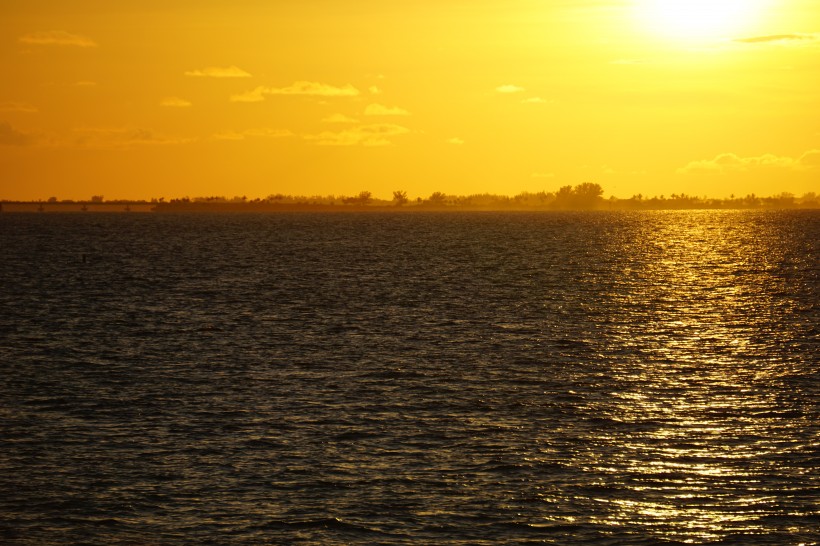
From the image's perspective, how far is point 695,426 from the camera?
1866 inches

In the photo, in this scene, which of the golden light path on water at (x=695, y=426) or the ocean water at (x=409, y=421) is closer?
the ocean water at (x=409, y=421)

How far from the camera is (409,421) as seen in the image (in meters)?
48.2

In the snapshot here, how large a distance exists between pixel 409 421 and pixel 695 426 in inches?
526

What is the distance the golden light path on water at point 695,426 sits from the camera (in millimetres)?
35844

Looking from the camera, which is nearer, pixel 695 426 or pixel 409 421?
pixel 695 426

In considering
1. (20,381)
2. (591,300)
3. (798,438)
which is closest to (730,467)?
(798,438)

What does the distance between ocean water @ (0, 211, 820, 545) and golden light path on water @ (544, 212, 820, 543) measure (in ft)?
0.56

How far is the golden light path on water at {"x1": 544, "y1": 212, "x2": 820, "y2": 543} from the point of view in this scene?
35844 mm

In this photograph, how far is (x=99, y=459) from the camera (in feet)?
137

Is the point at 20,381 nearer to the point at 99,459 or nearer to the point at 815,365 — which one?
the point at 99,459

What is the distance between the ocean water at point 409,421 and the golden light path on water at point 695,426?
0.56 ft

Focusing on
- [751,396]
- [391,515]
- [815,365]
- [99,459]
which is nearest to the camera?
[391,515]

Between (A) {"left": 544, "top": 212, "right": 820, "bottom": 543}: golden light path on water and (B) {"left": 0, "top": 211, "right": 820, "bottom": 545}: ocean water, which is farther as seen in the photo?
(A) {"left": 544, "top": 212, "right": 820, "bottom": 543}: golden light path on water

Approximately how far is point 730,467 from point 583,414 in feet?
34.2
